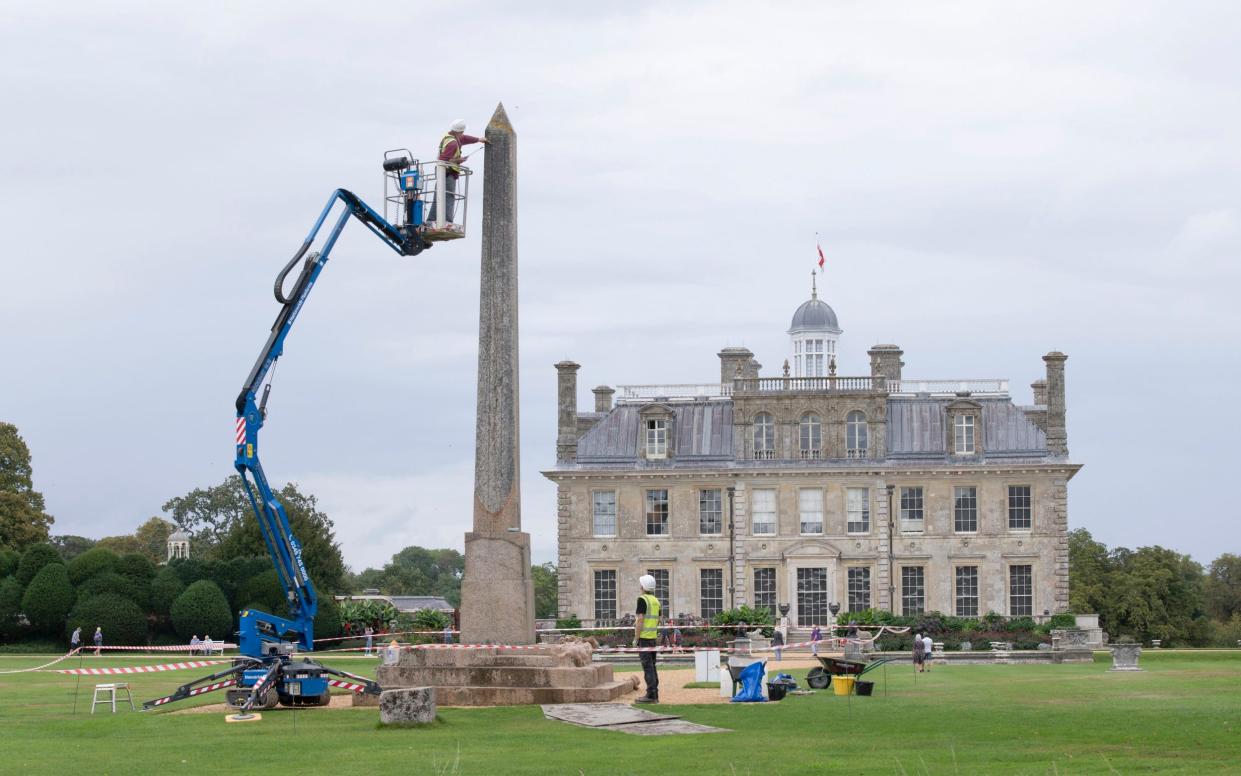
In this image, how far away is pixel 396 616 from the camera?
188ft

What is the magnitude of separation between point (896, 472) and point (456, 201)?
3481 cm

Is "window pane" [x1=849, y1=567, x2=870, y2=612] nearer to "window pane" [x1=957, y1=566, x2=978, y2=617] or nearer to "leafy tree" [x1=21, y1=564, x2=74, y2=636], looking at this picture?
"window pane" [x1=957, y1=566, x2=978, y2=617]

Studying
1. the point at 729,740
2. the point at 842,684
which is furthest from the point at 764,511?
the point at 729,740

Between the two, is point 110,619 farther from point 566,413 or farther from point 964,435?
point 964,435

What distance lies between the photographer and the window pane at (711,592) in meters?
59.2

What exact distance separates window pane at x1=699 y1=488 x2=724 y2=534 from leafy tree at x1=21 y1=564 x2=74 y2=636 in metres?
20.5

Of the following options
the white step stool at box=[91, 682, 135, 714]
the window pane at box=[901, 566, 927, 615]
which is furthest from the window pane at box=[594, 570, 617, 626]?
the white step stool at box=[91, 682, 135, 714]

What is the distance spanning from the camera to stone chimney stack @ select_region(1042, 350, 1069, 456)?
192 feet

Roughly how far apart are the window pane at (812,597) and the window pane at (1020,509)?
6387 millimetres

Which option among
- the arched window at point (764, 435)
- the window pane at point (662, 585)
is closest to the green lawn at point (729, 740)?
the window pane at point (662, 585)

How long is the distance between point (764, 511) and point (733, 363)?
19.0 feet

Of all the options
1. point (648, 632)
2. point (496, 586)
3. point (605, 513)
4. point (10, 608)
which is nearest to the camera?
point (648, 632)

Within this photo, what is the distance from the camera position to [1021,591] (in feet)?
190

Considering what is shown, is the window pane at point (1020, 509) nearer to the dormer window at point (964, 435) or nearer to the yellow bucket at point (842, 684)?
the dormer window at point (964, 435)
